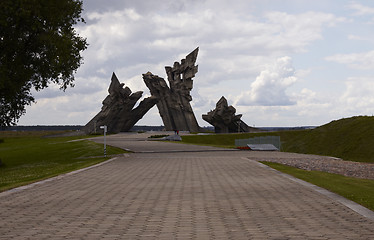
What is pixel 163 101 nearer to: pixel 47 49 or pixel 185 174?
pixel 47 49

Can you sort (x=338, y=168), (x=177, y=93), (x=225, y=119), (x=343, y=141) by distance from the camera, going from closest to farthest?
1. (x=338, y=168)
2. (x=343, y=141)
3. (x=225, y=119)
4. (x=177, y=93)

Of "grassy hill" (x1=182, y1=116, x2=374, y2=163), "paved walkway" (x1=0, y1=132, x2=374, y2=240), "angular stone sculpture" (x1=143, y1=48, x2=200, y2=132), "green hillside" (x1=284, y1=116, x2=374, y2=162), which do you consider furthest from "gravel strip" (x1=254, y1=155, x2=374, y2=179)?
"angular stone sculpture" (x1=143, y1=48, x2=200, y2=132)

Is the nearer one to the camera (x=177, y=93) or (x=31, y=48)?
(x=31, y=48)

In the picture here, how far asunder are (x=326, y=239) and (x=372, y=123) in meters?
38.9

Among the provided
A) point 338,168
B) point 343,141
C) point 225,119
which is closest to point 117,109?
point 225,119

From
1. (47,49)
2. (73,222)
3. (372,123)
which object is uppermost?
(47,49)

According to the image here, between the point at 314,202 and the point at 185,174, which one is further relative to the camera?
the point at 185,174

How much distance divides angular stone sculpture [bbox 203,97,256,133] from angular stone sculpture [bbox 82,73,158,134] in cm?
1273

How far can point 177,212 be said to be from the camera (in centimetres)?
798

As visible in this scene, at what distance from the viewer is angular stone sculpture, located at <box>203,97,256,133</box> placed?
79062 millimetres

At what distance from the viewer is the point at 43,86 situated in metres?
26.4

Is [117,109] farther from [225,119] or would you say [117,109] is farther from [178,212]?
[178,212]

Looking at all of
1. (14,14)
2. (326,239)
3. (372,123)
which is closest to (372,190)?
(326,239)

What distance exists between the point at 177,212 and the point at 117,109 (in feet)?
233
